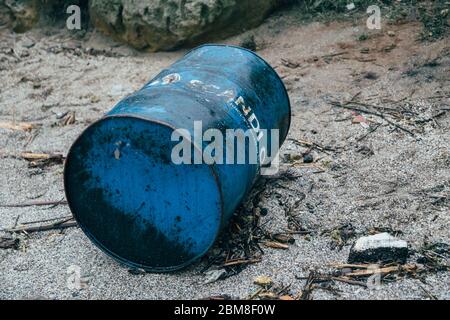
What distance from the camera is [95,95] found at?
19.9ft

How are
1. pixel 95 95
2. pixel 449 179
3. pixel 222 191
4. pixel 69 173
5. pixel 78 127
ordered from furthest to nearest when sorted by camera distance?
pixel 95 95
pixel 78 127
pixel 449 179
pixel 69 173
pixel 222 191

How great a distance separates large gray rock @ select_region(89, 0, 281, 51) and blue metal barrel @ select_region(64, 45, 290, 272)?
3.08 meters

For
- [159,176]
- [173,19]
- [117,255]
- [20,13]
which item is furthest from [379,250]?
[20,13]

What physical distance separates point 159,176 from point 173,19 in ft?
12.5

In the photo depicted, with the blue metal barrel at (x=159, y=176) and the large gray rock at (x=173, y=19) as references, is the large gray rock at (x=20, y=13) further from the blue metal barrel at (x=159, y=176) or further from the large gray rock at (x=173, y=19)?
the blue metal barrel at (x=159, y=176)

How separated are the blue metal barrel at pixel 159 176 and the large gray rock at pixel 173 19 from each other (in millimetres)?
3081

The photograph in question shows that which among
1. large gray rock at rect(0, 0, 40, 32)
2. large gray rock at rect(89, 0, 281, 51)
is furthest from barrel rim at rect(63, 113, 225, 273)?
large gray rock at rect(0, 0, 40, 32)

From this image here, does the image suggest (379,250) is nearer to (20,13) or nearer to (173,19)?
(173,19)

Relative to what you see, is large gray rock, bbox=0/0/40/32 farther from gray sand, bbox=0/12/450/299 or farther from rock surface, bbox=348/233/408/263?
rock surface, bbox=348/233/408/263

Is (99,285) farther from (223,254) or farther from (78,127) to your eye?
(78,127)

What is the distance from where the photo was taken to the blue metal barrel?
3199 mm

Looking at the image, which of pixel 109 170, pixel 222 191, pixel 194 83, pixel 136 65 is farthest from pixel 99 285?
pixel 136 65

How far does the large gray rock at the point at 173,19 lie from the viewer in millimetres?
6645

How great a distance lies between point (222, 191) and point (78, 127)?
261 cm
